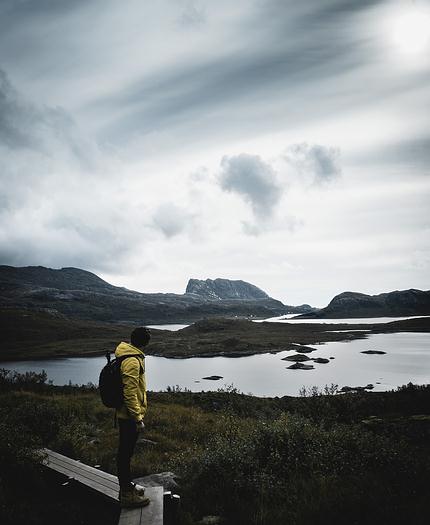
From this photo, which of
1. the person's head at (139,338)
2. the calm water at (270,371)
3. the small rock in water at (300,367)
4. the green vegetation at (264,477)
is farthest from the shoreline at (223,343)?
the person's head at (139,338)

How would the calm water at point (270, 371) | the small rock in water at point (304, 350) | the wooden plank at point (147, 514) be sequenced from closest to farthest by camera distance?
the wooden plank at point (147, 514)
the calm water at point (270, 371)
the small rock in water at point (304, 350)

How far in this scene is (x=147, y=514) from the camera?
543cm

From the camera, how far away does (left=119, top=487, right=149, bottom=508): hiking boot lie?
5613 mm

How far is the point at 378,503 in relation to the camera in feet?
18.2

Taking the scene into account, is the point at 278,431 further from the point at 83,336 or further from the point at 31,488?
the point at 83,336

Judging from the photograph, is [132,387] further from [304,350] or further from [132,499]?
[304,350]

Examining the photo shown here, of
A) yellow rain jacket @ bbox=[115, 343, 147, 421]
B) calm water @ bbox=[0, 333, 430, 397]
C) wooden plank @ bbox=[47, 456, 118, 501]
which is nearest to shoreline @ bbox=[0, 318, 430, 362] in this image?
calm water @ bbox=[0, 333, 430, 397]

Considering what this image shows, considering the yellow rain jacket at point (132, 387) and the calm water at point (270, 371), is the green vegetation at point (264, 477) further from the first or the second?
the calm water at point (270, 371)

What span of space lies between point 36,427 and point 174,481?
5.76 metres

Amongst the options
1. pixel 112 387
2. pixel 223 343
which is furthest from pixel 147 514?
pixel 223 343

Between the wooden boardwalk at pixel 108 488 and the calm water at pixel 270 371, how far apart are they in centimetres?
3654

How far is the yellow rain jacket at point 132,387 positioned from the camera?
600 cm

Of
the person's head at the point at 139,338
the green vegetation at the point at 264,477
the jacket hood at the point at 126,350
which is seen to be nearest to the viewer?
the green vegetation at the point at 264,477

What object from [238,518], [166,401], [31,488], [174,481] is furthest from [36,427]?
[166,401]
